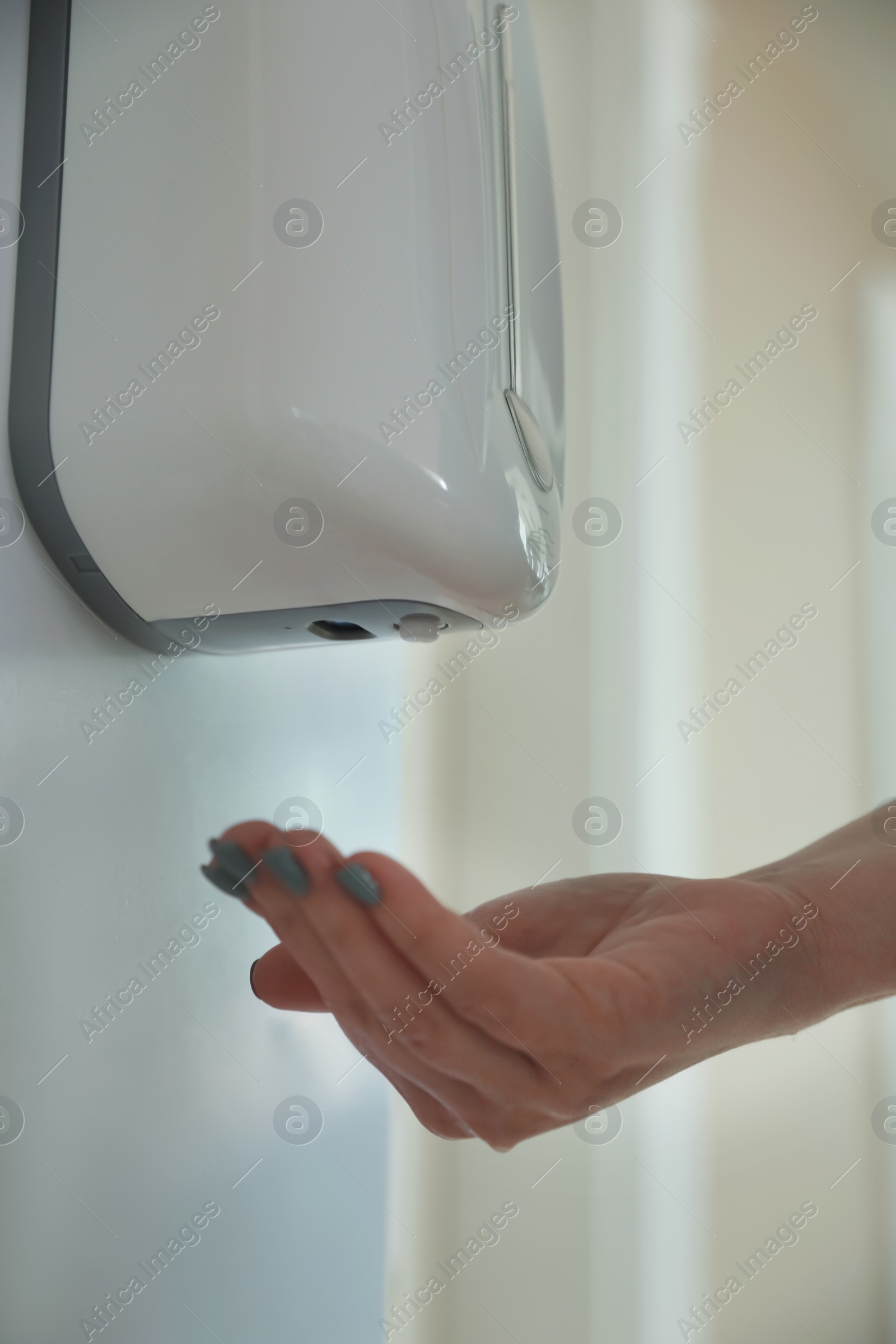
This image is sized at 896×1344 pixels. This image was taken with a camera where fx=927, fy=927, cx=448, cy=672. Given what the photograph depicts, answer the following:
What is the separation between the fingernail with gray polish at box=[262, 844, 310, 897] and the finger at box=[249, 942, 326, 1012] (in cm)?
7

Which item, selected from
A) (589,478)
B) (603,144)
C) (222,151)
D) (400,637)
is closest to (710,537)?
(589,478)

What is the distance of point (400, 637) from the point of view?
0.53m

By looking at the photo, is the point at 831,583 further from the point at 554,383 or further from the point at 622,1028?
the point at 622,1028

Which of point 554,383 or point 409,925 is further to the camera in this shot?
point 554,383

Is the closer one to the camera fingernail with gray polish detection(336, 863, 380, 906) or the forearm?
fingernail with gray polish detection(336, 863, 380, 906)

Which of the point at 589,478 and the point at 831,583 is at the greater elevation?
the point at 589,478

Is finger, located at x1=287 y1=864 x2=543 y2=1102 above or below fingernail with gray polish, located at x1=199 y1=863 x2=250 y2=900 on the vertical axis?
below

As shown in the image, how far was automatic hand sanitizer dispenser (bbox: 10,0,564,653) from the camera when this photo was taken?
41 centimetres

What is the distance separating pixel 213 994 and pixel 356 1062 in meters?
0.20

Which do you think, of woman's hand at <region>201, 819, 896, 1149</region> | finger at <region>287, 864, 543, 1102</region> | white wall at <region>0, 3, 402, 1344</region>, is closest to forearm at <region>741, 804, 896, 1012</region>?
woman's hand at <region>201, 819, 896, 1149</region>

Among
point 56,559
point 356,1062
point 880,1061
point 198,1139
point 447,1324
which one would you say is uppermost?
point 56,559

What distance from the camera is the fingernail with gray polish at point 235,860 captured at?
344 mm

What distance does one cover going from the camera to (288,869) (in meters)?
0.33

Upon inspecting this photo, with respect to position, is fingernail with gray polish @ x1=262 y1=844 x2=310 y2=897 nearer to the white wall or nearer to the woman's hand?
the woman's hand
